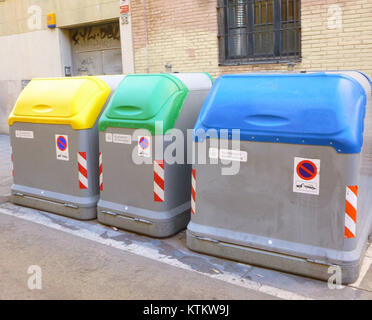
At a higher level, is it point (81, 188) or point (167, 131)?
point (167, 131)

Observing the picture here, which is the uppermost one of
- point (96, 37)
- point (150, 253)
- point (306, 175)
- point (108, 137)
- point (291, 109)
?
point (96, 37)

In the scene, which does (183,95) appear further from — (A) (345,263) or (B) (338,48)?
A: (B) (338,48)

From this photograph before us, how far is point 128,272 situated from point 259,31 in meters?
5.35

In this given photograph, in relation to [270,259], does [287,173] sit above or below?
above

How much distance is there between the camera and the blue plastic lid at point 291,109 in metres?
3.38

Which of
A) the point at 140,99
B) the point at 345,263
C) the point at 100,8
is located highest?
the point at 100,8

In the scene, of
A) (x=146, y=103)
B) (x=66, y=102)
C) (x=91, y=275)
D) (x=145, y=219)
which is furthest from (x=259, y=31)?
(x=91, y=275)

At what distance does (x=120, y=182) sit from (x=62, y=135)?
Result: 103 cm

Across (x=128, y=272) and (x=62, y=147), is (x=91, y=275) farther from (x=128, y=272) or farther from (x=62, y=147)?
(x=62, y=147)

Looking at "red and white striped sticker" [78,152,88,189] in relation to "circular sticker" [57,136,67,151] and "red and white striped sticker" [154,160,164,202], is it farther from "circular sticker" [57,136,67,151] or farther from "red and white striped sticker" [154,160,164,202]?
"red and white striped sticker" [154,160,164,202]

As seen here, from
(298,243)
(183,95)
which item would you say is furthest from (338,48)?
(298,243)

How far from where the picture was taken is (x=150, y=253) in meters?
4.28

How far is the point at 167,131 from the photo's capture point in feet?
14.5
